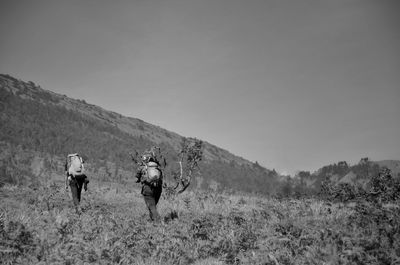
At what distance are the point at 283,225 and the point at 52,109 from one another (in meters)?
82.2

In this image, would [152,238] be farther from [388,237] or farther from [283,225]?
[388,237]

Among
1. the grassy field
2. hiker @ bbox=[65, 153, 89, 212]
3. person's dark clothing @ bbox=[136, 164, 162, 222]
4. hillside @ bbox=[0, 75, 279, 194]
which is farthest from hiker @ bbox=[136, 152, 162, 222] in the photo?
hillside @ bbox=[0, 75, 279, 194]

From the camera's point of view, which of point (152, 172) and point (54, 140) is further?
point (54, 140)

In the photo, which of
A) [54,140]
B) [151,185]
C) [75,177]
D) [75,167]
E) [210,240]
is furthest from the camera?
[54,140]

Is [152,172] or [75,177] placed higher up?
[152,172]

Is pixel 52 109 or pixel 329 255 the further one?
pixel 52 109

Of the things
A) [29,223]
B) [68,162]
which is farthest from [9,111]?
[29,223]

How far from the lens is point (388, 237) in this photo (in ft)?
17.9

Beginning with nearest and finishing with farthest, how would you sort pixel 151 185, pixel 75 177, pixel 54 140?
pixel 151 185 < pixel 75 177 < pixel 54 140

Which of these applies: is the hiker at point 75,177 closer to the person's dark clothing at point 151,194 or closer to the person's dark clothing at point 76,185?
the person's dark clothing at point 76,185

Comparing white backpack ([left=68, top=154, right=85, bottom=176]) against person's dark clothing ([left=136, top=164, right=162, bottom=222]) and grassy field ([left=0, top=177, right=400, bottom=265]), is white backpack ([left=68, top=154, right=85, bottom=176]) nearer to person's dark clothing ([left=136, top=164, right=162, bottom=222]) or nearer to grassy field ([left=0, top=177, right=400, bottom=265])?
grassy field ([left=0, top=177, right=400, bottom=265])

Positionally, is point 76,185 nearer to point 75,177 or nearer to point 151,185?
point 75,177

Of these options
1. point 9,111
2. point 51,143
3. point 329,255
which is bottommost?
point 329,255

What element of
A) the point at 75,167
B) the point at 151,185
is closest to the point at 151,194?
the point at 151,185
